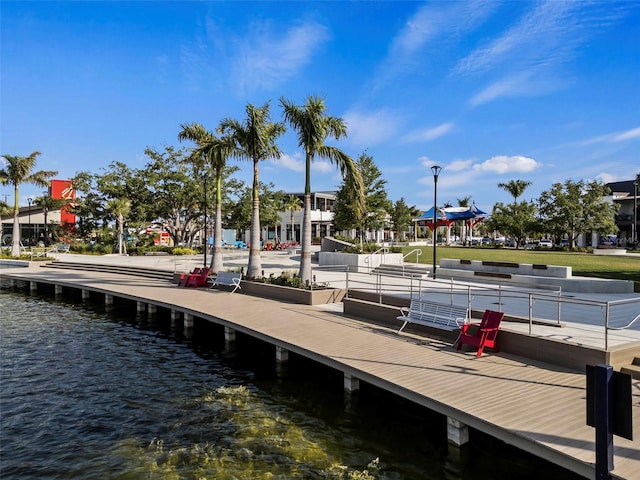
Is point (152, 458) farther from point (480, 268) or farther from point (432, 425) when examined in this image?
point (480, 268)

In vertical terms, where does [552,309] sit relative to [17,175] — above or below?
below

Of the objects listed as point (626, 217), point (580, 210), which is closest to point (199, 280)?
point (580, 210)

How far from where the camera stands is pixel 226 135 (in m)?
21.2

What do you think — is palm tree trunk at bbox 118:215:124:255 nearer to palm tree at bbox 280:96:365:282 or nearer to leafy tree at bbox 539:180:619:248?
palm tree at bbox 280:96:365:282

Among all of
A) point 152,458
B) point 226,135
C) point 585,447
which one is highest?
point 226,135

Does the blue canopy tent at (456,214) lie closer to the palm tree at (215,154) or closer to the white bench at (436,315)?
the palm tree at (215,154)

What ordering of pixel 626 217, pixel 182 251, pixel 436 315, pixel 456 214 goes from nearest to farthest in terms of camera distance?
1. pixel 436 315
2. pixel 456 214
3. pixel 182 251
4. pixel 626 217

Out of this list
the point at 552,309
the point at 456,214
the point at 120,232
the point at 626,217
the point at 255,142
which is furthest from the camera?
the point at 626,217

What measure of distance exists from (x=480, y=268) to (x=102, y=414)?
20.1 meters

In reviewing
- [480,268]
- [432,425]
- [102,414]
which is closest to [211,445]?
[102,414]

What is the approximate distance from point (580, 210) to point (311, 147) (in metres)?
41.6

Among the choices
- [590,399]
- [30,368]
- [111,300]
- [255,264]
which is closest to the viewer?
[590,399]

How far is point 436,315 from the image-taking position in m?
11.2

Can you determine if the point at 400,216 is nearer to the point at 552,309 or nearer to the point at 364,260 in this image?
the point at 364,260
